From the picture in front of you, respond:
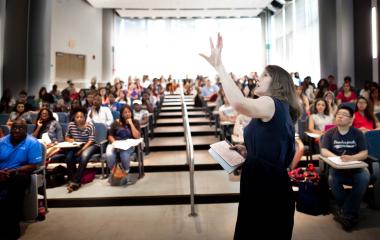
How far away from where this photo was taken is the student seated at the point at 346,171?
336 cm

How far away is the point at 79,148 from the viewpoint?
4961mm

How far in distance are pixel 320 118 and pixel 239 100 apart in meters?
4.31

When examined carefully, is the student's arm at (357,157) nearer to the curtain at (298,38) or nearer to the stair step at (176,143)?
the stair step at (176,143)

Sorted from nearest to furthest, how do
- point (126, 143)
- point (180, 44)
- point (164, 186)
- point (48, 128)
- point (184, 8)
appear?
point (164, 186)
point (126, 143)
point (48, 128)
point (184, 8)
point (180, 44)

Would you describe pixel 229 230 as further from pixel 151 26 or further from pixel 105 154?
pixel 151 26

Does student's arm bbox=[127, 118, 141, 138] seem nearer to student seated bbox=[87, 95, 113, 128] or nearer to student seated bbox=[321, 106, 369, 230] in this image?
student seated bbox=[87, 95, 113, 128]

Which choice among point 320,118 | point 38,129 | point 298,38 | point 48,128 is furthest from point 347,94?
point 38,129

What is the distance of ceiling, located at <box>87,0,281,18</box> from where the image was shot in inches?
531

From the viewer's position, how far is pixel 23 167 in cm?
352

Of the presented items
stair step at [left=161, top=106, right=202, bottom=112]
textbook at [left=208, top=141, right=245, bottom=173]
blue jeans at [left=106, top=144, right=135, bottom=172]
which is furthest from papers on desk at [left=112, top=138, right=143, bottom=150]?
stair step at [left=161, top=106, right=202, bottom=112]

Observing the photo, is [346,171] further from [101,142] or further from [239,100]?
[101,142]

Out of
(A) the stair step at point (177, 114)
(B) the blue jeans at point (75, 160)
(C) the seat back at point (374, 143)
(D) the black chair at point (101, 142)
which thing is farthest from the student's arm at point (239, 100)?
(A) the stair step at point (177, 114)

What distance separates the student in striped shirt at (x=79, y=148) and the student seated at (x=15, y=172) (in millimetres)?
953

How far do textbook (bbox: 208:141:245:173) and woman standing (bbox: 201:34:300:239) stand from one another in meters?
0.10
